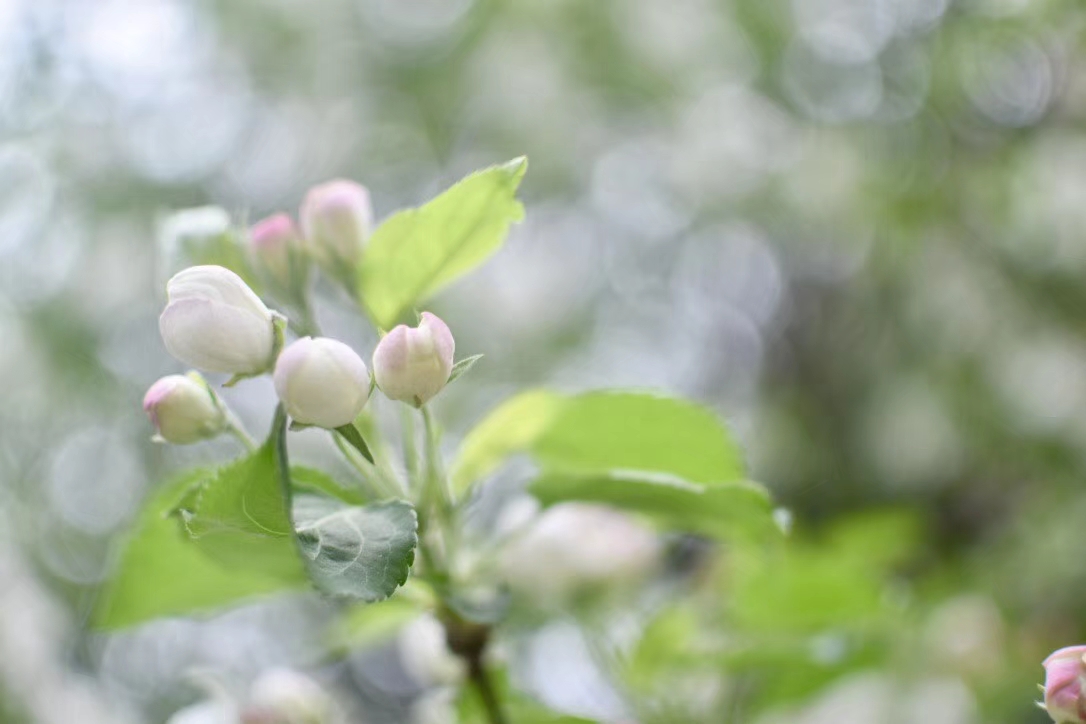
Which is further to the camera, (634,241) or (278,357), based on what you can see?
(634,241)

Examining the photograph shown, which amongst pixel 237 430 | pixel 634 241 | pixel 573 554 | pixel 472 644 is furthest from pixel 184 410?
pixel 634 241

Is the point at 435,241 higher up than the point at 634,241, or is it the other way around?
the point at 435,241

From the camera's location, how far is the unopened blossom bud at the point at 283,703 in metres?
0.46

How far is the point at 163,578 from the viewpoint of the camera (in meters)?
0.47

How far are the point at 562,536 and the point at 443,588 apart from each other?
0.17m

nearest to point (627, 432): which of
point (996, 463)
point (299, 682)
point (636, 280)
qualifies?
point (299, 682)

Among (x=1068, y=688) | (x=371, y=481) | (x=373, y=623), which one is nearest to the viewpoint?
(x=1068, y=688)

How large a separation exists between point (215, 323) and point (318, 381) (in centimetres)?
4

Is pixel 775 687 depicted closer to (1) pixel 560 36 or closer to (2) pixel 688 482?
(2) pixel 688 482

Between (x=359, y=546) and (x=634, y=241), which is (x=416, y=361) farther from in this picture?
(x=634, y=241)

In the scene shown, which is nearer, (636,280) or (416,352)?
(416,352)

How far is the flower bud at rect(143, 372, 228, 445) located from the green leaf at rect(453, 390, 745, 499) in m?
0.12

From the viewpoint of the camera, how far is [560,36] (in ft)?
6.47

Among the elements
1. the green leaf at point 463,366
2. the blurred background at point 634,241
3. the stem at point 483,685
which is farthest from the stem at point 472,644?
the blurred background at point 634,241
